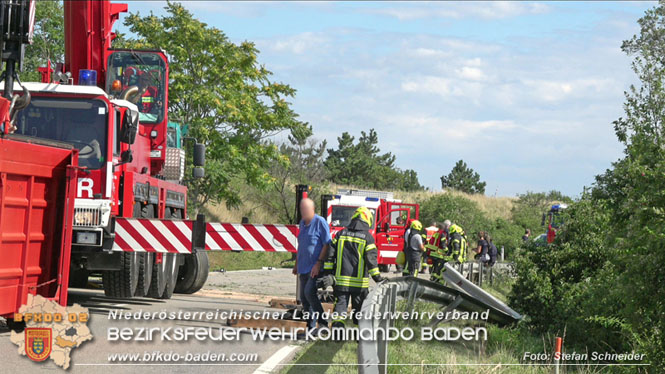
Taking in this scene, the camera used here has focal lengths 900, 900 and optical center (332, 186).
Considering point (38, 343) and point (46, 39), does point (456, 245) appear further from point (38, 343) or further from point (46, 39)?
point (46, 39)

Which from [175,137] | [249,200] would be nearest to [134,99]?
[175,137]

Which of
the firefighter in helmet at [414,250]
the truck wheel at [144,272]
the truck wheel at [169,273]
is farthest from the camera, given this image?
the firefighter in helmet at [414,250]

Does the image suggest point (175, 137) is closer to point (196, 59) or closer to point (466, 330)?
point (466, 330)

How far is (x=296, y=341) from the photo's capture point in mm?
11641

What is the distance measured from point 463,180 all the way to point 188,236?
256 feet

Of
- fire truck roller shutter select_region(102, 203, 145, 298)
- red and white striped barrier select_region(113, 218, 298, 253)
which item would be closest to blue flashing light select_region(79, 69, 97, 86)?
fire truck roller shutter select_region(102, 203, 145, 298)

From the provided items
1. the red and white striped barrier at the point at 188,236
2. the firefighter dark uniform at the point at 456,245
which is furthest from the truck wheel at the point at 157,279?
the firefighter dark uniform at the point at 456,245

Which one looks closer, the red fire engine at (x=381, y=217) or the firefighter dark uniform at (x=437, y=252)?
the firefighter dark uniform at (x=437, y=252)

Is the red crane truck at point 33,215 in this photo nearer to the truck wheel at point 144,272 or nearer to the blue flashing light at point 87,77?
the blue flashing light at point 87,77

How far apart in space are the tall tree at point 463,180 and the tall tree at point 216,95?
57.4 m

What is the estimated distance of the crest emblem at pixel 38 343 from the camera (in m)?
9.19

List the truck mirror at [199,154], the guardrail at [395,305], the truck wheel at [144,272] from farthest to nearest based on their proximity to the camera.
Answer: the truck mirror at [199,154] → the truck wheel at [144,272] → the guardrail at [395,305]

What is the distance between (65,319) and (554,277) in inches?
376

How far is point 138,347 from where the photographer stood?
410 inches
